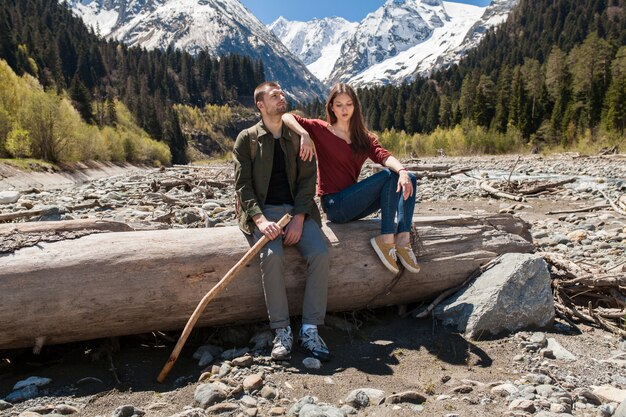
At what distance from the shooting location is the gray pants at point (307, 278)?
4.33 m

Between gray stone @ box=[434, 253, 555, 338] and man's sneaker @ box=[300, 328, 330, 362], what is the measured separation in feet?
4.93

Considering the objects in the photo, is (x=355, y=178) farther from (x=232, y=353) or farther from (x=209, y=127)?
(x=209, y=127)

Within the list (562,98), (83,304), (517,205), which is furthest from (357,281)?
(562,98)

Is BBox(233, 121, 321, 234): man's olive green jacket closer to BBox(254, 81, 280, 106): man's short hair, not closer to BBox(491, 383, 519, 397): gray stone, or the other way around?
BBox(254, 81, 280, 106): man's short hair

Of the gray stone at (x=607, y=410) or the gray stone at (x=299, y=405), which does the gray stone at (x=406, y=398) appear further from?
the gray stone at (x=607, y=410)

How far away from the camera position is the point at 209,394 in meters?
3.45

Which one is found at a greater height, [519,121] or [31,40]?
[31,40]

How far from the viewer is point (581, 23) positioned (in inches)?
4808

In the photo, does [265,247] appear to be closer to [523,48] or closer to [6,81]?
[6,81]

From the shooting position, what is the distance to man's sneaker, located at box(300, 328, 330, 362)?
413 centimetres

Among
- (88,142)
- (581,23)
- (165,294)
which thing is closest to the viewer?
(165,294)

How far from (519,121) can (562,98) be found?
739 cm

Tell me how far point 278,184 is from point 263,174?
0.89 ft

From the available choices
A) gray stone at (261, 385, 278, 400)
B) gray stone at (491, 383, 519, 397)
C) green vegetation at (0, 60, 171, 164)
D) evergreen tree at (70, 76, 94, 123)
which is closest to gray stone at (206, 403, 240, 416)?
gray stone at (261, 385, 278, 400)
